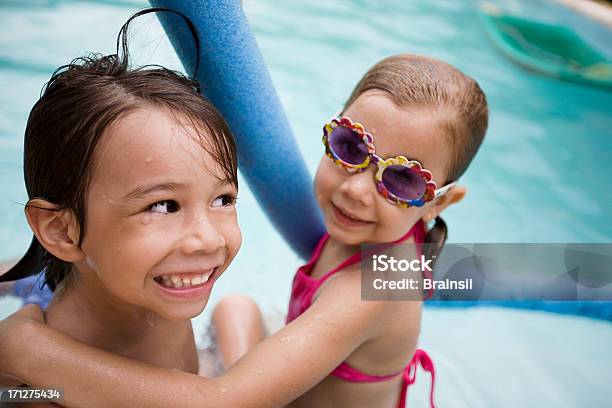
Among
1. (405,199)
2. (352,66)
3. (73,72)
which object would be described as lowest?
(352,66)

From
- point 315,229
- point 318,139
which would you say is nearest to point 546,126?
point 318,139

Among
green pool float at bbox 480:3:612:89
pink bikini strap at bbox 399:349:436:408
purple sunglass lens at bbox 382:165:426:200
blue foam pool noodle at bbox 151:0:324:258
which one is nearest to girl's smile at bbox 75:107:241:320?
blue foam pool noodle at bbox 151:0:324:258

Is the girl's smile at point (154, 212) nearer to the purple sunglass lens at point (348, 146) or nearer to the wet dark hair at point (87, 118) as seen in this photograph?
the wet dark hair at point (87, 118)

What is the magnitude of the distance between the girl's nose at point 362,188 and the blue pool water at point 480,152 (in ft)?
2.94

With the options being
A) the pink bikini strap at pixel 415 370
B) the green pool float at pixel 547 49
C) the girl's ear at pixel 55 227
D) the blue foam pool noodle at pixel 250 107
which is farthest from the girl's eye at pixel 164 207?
the green pool float at pixel 547 49

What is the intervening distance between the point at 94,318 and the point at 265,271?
2420 millimetres

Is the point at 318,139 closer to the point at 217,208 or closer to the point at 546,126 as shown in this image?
the point at 546,126

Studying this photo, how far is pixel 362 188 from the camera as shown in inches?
93.4

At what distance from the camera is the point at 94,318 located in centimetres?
205

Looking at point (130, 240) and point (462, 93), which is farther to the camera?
point (462, 93)

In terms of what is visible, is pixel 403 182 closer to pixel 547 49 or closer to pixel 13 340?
pixel 13 340

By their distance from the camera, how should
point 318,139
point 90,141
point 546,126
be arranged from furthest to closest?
point 546,126
point 318,139
point 90,141

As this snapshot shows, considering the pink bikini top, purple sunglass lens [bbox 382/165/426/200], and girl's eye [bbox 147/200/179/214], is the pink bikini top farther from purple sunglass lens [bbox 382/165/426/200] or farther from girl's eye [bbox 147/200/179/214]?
girl's eye [bbox 147/200/179/214]

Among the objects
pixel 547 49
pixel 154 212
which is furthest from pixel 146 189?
pixel 547 49
